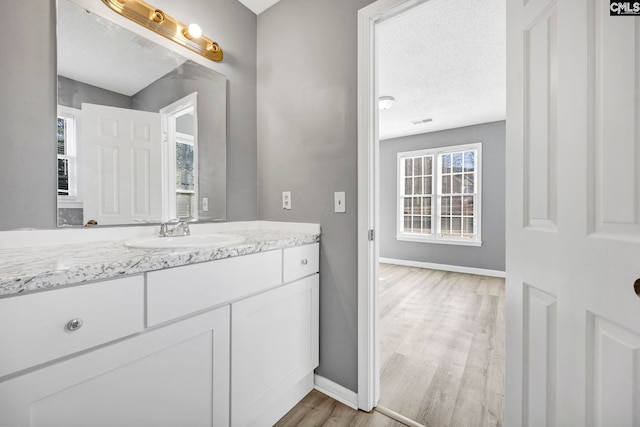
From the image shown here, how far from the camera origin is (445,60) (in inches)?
99.5

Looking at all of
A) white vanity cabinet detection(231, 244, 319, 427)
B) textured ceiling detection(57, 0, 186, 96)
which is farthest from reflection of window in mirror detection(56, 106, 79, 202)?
white vanity cabinet detection(231, 244, 319, 427)

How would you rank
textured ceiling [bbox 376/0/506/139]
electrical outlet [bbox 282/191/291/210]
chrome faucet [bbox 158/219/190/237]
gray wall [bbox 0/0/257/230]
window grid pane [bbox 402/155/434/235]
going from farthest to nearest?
window grid pane [bbox 402/155/434/235] → textured ceiling [bbox 376/0/506/139] → electrical outlet [bbox 282/191/291/210] → chrome faucet [bbox 158/219/190/237] → gray wall [bbox 0/0/257/230]

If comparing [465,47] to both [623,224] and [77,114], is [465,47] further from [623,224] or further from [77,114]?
[77,114]

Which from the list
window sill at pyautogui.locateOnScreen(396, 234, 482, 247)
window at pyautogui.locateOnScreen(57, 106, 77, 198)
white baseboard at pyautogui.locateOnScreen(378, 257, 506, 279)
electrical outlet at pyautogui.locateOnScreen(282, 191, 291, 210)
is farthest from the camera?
window sill at pyautogui.locateOnScreen(396, 234, 482, 247)

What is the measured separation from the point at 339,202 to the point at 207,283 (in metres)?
0.83

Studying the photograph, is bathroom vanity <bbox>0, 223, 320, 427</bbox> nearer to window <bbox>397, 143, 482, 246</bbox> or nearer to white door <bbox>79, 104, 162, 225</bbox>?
white door <bbox>79, 104, 162, 225</bbox>

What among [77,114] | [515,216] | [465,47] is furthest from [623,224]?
[465,47]

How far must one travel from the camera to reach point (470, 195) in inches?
182

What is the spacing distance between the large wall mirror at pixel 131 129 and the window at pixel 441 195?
4124 millimetres

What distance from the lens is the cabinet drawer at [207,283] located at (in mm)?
903

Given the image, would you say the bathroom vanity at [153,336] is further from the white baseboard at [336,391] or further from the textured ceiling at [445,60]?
the textured ceiling at [445,60]

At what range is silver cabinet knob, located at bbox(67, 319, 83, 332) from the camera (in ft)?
2.36

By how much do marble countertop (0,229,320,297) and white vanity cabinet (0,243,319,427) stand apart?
1.1 inches

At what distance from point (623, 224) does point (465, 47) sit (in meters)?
2.24
